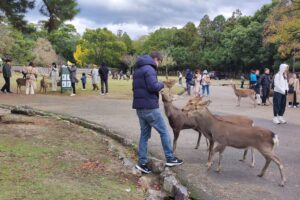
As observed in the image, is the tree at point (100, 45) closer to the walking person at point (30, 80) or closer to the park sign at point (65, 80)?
the park sign at point (65, 80)

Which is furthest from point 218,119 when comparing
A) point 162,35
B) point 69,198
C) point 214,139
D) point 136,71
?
point 162,35

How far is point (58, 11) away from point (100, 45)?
255ft

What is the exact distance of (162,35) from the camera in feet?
327

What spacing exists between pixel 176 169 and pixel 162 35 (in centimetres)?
9314

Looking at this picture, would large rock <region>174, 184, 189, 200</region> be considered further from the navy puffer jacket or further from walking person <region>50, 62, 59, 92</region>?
walking person <region>50, 62, 59, 92</region>

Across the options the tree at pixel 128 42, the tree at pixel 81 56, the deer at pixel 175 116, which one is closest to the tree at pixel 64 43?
the tree at pixel 81 56

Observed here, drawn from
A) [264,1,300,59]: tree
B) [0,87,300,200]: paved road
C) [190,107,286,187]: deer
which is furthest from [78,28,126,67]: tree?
[190,107,286,187]: deer

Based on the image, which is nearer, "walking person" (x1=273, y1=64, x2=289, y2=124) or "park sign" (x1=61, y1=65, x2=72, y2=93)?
"walking person" (x1=273, y1=64, x2=289, y2=124)

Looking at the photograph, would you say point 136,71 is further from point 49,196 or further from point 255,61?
point 255,61

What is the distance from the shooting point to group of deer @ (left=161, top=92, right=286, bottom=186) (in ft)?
23.9

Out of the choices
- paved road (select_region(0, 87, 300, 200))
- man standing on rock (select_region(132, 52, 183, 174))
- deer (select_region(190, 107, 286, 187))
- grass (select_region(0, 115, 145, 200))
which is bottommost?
paved road (select_region(0, 87, 300, 200))

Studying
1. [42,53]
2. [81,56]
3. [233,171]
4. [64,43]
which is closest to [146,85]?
[233,171]

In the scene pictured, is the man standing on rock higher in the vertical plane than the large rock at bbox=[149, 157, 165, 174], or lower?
higher

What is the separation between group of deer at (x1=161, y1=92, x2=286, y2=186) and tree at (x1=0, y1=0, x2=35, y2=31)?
41.2 ft
